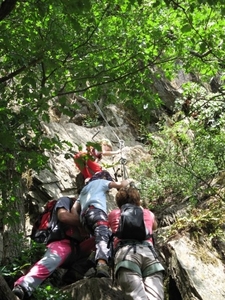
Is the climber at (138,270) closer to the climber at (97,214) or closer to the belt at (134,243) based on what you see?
the belt at (134,243)

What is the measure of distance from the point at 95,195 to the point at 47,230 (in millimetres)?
968

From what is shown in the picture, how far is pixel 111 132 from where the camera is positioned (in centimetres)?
1203

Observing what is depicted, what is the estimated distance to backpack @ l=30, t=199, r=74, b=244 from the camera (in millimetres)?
5629

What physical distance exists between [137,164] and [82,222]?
5074mm

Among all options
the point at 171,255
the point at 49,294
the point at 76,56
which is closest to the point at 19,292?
the point at 49,294

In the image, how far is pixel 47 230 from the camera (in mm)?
6004

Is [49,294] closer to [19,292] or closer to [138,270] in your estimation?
[19,292]

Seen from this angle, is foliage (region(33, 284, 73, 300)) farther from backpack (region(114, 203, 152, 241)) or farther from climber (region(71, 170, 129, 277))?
backpack (region(114, 203, 152, 241))

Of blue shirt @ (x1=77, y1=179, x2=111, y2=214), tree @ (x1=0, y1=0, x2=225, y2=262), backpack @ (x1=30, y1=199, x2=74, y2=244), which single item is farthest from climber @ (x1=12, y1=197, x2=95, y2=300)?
tree @ (x1=0, y1=0, x2=225, y2=262)

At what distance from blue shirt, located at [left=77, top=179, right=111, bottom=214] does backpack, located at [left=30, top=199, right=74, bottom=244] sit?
1.61ft

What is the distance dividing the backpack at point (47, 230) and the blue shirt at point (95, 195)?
491 mm

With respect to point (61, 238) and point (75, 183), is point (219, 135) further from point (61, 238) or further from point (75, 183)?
point (61, 238)

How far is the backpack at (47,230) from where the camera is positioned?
18.5 ft

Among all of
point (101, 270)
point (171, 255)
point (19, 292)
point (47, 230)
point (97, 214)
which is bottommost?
point (171, 255)
